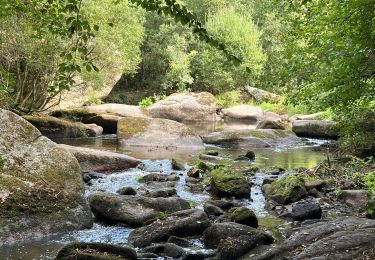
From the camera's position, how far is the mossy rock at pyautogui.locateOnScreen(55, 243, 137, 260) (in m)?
5.64

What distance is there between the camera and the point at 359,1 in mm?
5141

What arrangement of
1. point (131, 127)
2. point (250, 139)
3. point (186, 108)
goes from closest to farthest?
point (131, 127)
point (250, 139)
point (186, 108)

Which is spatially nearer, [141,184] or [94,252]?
[94,252]

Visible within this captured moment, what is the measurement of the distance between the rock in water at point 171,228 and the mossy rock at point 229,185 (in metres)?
2.55

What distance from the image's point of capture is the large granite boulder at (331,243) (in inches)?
201

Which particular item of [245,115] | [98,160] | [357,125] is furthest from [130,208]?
[245,115]

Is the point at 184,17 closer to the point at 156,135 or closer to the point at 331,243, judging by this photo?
the point at 331,243

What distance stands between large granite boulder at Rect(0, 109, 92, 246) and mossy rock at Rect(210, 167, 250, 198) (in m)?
3.29

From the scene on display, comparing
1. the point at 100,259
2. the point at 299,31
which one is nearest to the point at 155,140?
the point at 299,31

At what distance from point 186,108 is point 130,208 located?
20.9m

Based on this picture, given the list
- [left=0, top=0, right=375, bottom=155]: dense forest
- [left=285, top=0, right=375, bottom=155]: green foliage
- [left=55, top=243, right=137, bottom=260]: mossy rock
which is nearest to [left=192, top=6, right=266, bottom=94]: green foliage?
[left=0, top=0, right=375, bottom=155]: dense forest

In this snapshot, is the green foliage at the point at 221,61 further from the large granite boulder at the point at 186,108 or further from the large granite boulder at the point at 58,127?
the large granite boulder at the point at 58,127

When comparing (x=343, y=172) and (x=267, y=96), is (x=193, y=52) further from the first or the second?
(x=343, y=172)

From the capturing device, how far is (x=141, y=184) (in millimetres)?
11094
